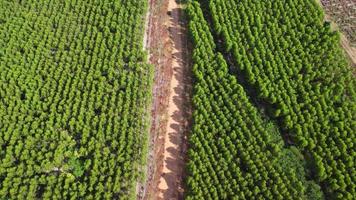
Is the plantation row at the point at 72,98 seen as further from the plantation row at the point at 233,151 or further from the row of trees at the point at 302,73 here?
the row of trees at the point at 302,73

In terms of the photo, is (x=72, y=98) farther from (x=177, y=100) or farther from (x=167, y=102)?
(x=177, y=100)

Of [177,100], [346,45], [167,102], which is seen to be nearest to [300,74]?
[346,45]

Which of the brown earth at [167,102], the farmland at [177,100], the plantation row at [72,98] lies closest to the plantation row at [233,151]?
the farmland at [177,100]

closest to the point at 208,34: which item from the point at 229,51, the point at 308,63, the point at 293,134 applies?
the point at 229,51

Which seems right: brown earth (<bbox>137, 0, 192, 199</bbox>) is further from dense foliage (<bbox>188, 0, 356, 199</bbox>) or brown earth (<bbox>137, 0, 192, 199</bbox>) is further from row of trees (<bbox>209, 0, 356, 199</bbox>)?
row of trees (<bbox>209, 0, 356, 199</bbox>)

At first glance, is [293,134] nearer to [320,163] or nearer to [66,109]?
[320,163]
